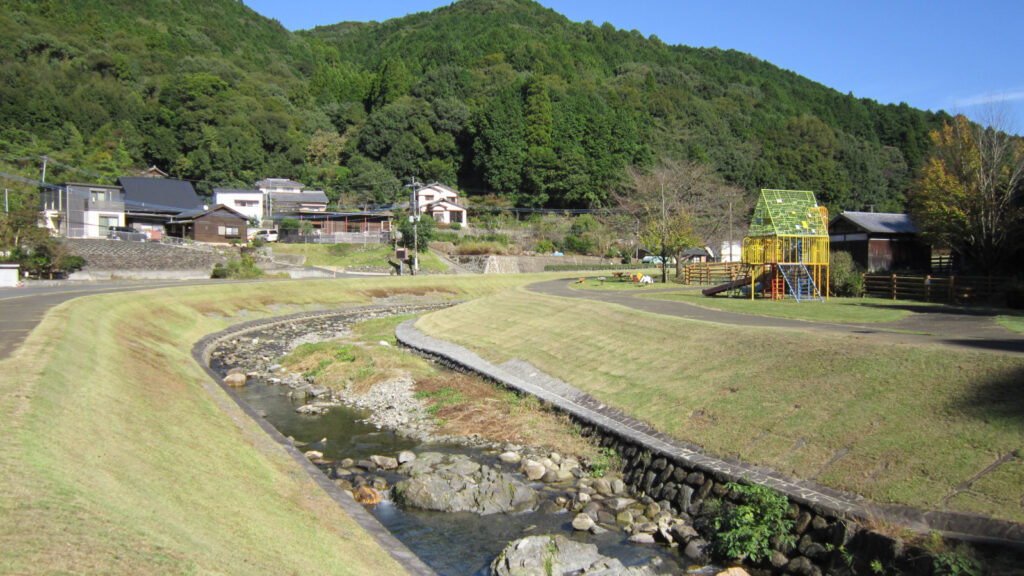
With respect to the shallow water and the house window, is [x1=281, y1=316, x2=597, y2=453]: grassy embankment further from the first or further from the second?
the house window

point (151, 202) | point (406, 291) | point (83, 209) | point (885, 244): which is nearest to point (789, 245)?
point (885, 244)

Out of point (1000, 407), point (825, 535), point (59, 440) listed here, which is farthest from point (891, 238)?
point (59, 440)

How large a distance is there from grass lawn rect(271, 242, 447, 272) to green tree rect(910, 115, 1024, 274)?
137 ft

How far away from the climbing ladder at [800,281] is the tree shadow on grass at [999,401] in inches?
741

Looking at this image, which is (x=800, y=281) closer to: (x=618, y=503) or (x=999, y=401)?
(x=999, y=401)

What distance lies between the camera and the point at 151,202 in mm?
68875

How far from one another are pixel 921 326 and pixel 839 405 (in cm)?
887

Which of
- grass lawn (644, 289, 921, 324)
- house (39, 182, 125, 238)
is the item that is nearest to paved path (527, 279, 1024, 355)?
grass lawn (644, 289, 921, 324)

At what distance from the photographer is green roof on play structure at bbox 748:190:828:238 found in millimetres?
31844

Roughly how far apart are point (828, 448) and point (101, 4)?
16081cm

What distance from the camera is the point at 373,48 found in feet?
544

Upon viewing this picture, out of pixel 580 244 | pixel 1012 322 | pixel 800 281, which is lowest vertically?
pixel 1012 322

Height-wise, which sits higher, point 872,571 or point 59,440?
point 59,440

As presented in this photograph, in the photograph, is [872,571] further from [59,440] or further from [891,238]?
[891,238]
